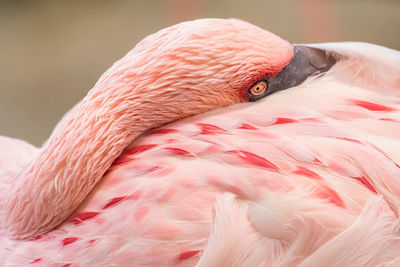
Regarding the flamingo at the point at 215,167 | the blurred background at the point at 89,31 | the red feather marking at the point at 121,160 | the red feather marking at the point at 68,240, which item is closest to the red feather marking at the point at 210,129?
the flamingo at the point at 215,167

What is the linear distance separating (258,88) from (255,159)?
13cm

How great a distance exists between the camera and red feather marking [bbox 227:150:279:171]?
0.63m

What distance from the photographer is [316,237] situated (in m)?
0.58

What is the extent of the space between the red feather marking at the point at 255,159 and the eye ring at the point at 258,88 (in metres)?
0.12

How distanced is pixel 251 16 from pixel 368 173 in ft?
4.53

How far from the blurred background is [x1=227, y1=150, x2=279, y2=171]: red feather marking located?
1132mm

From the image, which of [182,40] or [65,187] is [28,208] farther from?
[182,40]

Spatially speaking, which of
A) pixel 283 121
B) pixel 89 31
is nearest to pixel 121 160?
pixel 283 121

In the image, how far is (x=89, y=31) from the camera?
1.90m

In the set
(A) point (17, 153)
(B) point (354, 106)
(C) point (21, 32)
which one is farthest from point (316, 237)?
(C) point (21, 32)

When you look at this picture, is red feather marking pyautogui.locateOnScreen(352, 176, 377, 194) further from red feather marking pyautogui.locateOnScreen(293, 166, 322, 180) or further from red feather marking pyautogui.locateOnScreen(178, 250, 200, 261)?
red feather marking pyautogui.locateOnScreen(178, 250, 200, 261)

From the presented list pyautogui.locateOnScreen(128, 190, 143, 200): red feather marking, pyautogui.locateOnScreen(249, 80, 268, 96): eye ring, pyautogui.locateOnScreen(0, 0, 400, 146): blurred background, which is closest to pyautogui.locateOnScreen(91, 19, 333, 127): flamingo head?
pyautogui.locateOnScreen(249, 80, 268, 96): eye ring

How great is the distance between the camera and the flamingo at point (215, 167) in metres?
0.58

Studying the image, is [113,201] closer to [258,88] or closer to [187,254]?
[187,254]
